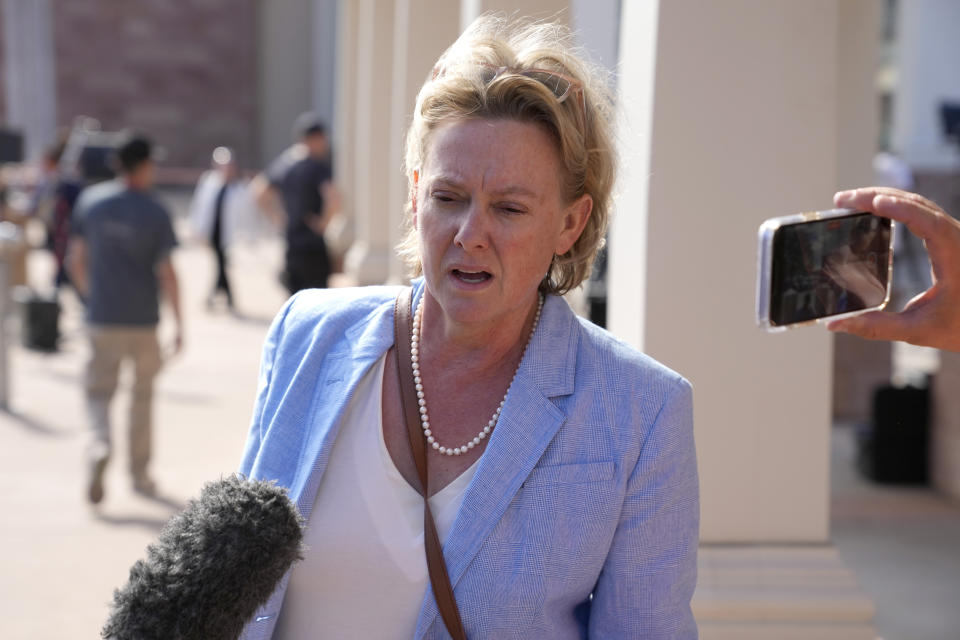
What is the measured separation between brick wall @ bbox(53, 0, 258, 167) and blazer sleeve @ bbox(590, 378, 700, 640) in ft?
120

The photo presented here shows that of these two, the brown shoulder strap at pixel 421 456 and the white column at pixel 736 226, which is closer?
the brown shoulder strap at pixel 421 456

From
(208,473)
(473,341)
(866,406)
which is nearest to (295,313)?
(473,341)

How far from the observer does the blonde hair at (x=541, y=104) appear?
79.4 inches

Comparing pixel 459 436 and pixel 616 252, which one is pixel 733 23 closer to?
pixel 616 252

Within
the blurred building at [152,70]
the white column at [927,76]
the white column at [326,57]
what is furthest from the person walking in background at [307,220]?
the blurred building at [152,70]

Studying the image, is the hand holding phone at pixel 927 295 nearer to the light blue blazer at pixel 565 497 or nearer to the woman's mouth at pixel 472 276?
the light blue blazer at pixel 565 497

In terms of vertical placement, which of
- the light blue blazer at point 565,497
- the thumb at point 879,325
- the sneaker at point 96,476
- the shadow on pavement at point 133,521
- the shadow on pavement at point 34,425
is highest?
the thumb at point 879,325

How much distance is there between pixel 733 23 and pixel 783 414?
46.7 inches

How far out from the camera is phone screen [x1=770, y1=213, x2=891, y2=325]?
5.84 ft

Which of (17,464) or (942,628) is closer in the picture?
(942,628)

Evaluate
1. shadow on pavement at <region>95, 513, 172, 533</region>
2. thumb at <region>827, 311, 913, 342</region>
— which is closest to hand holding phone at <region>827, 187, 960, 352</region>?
thumb at <region>827, 311, 913, 342</region>

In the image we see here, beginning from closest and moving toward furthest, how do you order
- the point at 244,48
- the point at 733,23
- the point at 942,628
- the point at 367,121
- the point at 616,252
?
the point at 733,23 < the point at 616,252 < the point at 942,628 < the point at 367,121 < the point at 244,48

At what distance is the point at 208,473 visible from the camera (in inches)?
287

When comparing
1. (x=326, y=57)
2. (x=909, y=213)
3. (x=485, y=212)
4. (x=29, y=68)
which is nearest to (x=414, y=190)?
(x=485, y=212)
